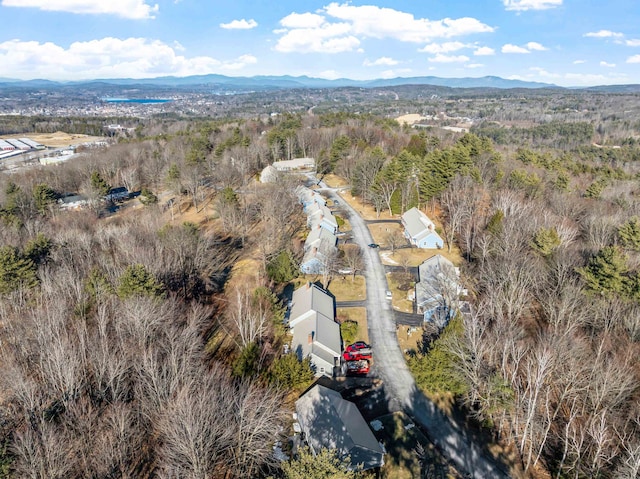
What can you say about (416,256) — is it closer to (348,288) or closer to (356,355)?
(348,288)

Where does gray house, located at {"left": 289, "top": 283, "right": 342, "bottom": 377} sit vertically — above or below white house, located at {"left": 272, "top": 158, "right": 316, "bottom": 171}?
below

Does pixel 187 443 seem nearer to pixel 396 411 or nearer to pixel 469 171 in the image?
pixel 396 411

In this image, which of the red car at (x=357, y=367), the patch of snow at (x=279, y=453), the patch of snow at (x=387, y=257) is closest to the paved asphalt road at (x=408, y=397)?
the red car at (x=357, y=367)

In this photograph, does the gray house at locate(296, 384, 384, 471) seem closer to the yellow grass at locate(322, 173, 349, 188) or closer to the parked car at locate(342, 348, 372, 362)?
the parked car at locate(342, 348, 372, 362)

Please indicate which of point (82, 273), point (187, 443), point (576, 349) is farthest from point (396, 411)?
point (82, 273)

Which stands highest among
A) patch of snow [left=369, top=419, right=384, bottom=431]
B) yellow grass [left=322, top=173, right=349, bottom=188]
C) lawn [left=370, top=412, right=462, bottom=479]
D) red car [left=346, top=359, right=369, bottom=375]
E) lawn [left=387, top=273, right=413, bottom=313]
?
yellow grass [left=322, top=173, right=349, bottom=188]

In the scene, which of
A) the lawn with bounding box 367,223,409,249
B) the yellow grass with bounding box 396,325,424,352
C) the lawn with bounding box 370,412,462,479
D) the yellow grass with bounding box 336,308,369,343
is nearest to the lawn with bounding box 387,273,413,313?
the yellow grass with bounding box 396,325,424,352
